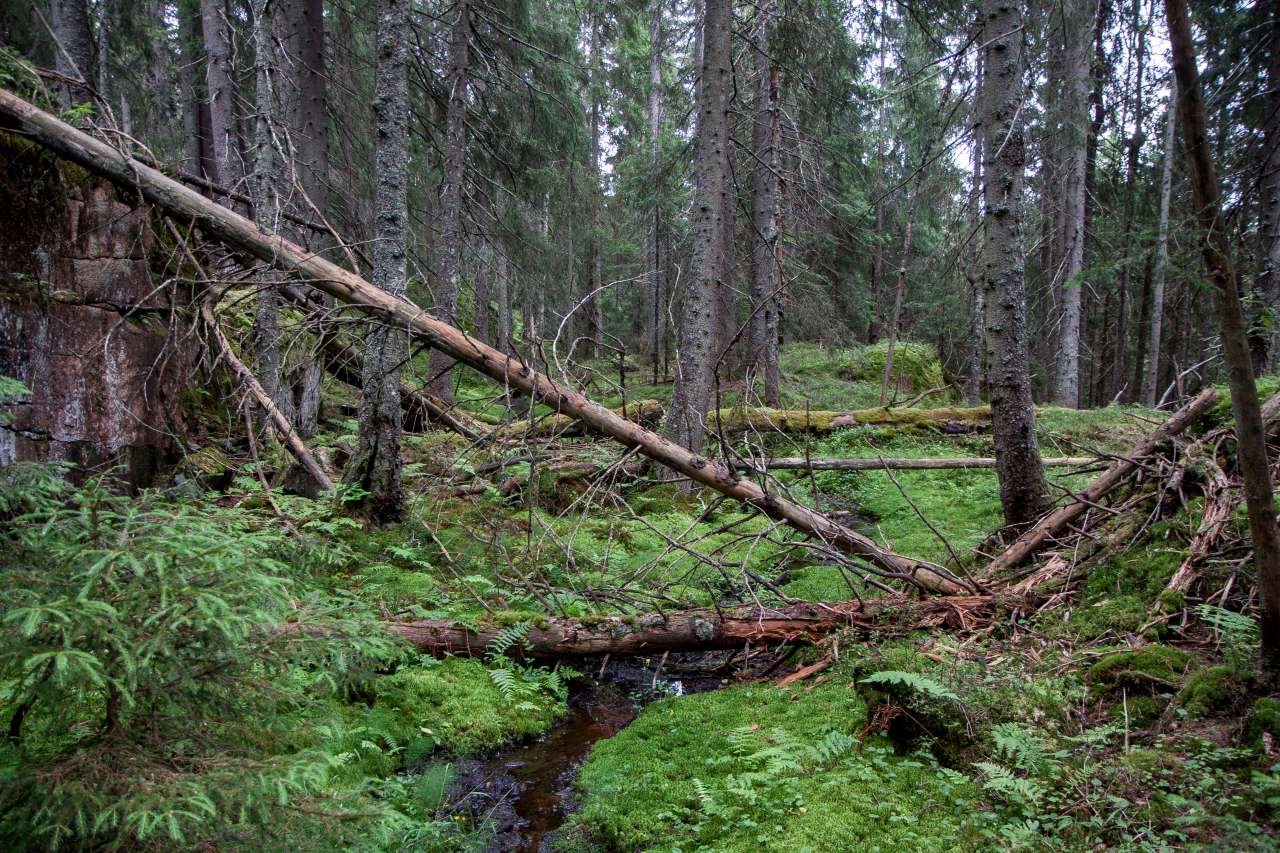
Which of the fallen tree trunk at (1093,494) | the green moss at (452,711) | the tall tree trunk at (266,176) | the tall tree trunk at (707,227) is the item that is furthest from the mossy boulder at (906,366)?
the green moss at (452,711)

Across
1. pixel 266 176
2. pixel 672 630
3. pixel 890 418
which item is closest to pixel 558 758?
pixel 672 630

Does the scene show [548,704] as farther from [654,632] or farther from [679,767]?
[679,767]

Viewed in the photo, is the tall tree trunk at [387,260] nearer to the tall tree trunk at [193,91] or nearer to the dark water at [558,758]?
the dark water at [558,758]

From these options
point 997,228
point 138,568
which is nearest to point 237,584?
point 138,568

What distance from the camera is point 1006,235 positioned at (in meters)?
5.38

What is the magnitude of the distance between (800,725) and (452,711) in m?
2.21

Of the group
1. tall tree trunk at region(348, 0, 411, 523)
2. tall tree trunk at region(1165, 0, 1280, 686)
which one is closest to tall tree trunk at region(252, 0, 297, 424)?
tall tree trunk at region(348, 0, 411, 523)

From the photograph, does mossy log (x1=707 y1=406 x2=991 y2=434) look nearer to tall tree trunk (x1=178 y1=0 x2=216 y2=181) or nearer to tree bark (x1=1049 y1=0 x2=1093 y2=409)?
tree bark (x1=1049 y1=0 x2=1093 y2=409)

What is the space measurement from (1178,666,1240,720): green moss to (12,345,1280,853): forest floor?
0.01m

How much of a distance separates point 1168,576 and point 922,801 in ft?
8.02

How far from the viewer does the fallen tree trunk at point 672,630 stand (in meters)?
4.93

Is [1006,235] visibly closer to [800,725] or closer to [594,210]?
[800,725]

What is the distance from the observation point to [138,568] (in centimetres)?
172

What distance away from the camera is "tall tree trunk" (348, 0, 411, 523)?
6277 millimetres
